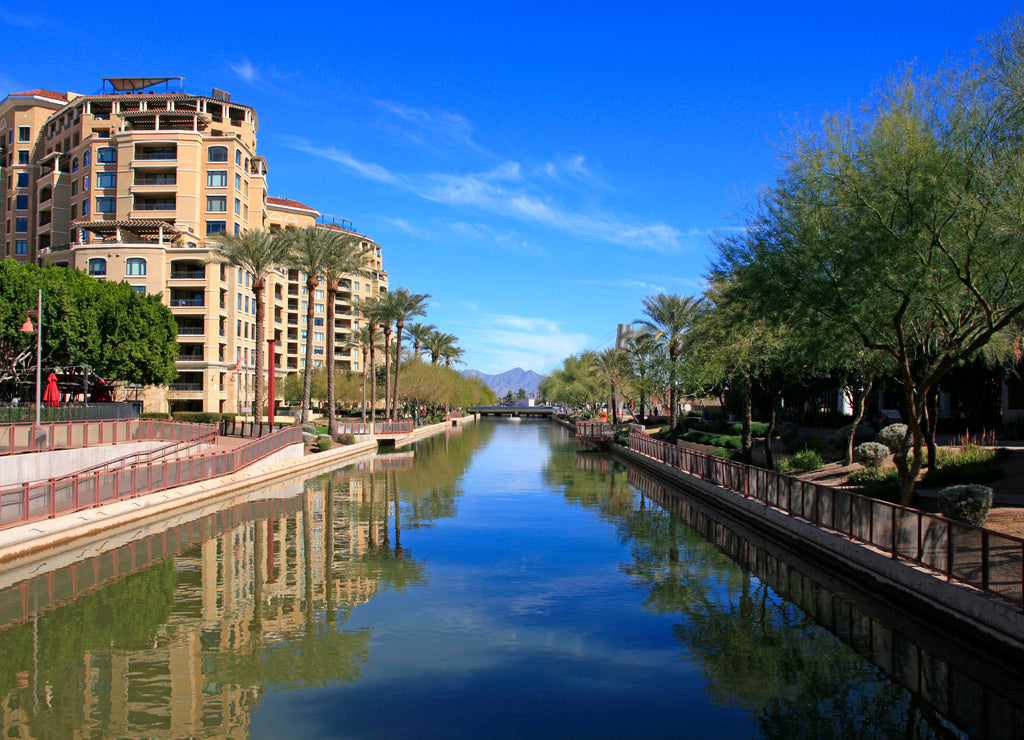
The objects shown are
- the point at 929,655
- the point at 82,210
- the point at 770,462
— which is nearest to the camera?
the point at 929,655

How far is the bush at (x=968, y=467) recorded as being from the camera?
66.3 feet

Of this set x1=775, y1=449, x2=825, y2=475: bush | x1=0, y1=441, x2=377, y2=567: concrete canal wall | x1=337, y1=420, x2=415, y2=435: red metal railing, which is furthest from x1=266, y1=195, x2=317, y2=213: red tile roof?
x1=775, y1=449, x2=825, y2=475: bush

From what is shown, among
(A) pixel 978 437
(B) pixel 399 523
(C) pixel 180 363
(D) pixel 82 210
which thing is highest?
(D) pixel 82 210

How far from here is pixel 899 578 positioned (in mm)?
13789

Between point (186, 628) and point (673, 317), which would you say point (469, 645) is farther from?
point (673, 317)

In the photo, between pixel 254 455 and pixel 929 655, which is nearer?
pixel 929 655

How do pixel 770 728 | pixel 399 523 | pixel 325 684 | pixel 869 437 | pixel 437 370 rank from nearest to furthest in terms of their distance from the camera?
pixel 770 728, pixel 325 684, pixel 399 523, pixel 869 437, pixel 437 370

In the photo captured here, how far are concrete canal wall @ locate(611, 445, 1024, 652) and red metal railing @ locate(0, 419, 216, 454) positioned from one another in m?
25.0

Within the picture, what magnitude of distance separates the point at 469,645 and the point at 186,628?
499 cm

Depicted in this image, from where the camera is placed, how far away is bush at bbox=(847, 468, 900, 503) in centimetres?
1991

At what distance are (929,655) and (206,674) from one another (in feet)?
35.5

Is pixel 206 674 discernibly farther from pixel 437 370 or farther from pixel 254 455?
pixel 437 370

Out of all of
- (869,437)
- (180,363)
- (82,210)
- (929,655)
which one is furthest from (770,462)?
(82,210)

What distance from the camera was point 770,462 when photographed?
29672 millimetres
